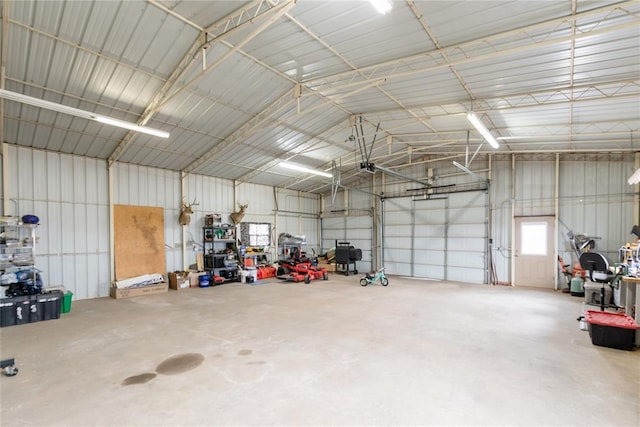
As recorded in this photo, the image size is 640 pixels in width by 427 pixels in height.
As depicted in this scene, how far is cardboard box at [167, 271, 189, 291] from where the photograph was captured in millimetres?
9422

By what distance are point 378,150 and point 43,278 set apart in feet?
35.6

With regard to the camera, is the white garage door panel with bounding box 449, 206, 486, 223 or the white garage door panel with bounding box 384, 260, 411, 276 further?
the white garage door panel with bounding box 384, 260, 411, 276

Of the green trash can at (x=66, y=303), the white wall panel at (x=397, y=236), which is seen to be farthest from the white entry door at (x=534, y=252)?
the green trash can at (x=66, y=303)

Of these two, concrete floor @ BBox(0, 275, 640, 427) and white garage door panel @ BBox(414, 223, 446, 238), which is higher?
white garage door panel @ BBox(414, 223, 446, 238)

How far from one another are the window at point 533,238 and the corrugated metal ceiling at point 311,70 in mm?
2516

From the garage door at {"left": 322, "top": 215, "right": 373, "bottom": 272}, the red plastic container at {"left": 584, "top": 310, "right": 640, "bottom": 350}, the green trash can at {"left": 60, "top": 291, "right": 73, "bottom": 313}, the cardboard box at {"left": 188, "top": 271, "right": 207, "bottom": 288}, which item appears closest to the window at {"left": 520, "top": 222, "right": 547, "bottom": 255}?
the red plastic container at {"left": 584, "top": 310, "right": 640, "bottom": 350}

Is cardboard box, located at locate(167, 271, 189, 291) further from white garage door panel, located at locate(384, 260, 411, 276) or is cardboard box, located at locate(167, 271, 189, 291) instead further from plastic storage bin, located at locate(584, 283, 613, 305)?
plastic storage bin, located at locate(584, 283, 613, 305)

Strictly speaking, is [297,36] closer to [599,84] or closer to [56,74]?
[56,74]

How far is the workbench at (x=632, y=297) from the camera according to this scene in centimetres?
442

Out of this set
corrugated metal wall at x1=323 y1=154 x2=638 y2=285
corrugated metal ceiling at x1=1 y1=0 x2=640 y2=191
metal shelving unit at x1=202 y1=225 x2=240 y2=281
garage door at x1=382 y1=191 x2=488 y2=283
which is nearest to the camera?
corrugated metal ceiling at x1=1 y1=0 x2=640 y2=191

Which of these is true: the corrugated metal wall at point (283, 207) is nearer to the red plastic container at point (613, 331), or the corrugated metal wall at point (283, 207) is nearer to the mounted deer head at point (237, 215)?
the mounted deer head at point (237, 215)

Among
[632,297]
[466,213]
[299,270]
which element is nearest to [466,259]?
[466,213]

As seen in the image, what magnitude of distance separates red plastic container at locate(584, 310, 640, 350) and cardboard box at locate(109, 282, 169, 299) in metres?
10.1

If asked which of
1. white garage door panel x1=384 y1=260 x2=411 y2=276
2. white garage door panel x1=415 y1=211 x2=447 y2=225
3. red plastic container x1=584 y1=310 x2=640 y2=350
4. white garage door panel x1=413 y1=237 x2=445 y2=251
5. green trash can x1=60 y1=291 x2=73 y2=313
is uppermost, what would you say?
white garage door panel x1=415 y1=211 x2=447 y2=225
